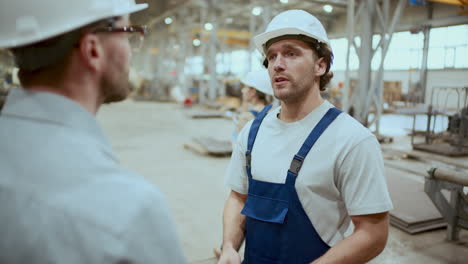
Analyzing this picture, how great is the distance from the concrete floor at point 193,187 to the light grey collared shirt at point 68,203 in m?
2.62

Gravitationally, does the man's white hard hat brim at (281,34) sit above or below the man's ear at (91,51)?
above

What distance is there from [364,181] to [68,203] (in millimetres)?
1227

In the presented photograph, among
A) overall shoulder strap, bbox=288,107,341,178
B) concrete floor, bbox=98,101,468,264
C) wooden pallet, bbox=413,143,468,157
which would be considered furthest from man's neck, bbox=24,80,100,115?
wooden pallet, bbox=413,143,468,157

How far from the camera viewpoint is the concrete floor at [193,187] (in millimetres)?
3494

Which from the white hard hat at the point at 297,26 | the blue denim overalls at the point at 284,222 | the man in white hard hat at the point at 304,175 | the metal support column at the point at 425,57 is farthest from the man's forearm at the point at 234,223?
the metal support column at the point at 425,57

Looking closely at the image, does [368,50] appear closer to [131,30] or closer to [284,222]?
[284,222]

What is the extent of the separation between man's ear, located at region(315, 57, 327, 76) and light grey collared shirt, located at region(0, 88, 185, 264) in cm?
134

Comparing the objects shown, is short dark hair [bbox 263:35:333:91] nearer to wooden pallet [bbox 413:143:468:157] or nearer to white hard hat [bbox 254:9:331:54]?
white hard hat [bbox 254:9:331:54]

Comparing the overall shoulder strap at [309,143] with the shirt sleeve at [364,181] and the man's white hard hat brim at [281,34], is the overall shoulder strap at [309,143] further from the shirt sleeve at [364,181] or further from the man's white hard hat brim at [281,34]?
the man's white hard hat brim at [281,34]

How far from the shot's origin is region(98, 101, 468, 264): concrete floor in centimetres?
349

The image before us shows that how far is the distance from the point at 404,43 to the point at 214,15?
9.17 metres

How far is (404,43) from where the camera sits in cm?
1452

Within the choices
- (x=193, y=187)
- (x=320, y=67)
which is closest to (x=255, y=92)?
(x=193, y=187)

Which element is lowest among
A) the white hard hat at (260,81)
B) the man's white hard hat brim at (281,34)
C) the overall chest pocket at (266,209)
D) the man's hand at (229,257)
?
the man's hand at (229,257)
